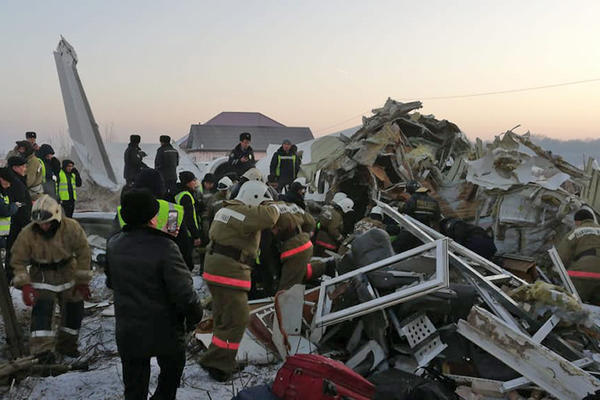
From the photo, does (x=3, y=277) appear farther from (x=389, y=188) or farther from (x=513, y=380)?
(x=389, y=188)

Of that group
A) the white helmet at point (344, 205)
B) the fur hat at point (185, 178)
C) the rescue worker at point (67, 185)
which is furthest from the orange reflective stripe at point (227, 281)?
the rescue worker at point (67, 185)

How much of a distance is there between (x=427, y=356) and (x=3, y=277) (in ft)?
11.5

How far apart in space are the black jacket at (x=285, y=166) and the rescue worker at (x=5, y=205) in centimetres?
521

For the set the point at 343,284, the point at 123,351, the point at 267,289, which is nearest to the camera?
the point at 123,351

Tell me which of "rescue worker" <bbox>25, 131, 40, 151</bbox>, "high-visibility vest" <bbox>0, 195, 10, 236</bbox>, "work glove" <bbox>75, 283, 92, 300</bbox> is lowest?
"work glove" <bbox>75, 283, 92, 300</bbox>

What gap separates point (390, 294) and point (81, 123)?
50.4 ft

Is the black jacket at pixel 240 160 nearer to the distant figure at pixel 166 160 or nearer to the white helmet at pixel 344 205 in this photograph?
the distant figure at pixel 166 160

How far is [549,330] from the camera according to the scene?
3820 mm

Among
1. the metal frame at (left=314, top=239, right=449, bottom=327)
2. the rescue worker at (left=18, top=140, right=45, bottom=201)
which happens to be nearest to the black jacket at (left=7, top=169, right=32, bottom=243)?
the rescue worker at (left=18, top=140, right=45, bottom=201)

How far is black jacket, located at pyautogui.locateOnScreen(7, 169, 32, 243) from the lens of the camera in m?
5.92

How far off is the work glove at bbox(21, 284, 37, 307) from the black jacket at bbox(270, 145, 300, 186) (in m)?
6.37

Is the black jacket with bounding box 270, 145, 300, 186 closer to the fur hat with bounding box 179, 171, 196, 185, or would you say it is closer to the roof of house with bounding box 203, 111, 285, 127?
the fur hat with bounding box 179, 171, 196, 185

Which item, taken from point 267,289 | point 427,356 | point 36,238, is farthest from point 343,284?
point 36,238

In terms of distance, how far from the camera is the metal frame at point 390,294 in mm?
3695
